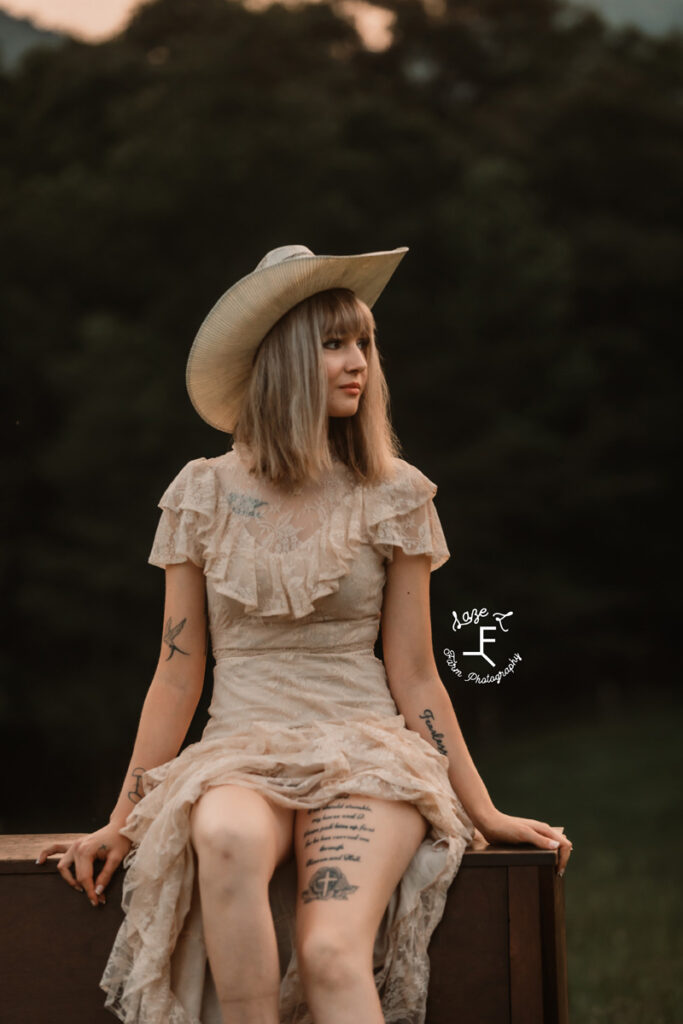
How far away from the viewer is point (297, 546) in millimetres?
2158

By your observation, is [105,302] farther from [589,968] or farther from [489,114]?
[589,968]

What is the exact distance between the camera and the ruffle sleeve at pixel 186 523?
2180mm

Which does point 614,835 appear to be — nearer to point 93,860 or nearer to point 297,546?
point 297,546

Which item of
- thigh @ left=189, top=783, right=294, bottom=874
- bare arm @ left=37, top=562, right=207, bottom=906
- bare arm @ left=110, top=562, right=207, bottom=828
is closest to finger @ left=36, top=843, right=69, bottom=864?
bare arm @ left=37, top=562, right=207, bottom=906

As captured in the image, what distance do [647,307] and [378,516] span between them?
14.7 feet

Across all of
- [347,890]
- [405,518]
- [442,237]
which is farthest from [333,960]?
[442,237]

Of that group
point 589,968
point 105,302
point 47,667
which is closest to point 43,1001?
point 589,968

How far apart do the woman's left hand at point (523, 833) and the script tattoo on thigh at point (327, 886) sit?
1.09 ft

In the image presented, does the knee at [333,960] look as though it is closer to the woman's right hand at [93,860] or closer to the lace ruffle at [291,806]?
the lace ruffle at [291,806]

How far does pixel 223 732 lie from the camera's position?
2.10 m

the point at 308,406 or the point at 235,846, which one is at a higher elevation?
the point at 308,406

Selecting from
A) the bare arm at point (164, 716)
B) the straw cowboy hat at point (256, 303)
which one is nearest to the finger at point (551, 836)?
the bare arm at point (164, 716)

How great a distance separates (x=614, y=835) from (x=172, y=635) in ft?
12.0

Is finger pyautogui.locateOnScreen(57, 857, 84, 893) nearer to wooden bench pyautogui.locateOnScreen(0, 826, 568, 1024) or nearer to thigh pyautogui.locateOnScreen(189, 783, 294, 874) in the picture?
wooden bench pyautogui.locateOnScreen(0, 826, 568, 1024)
